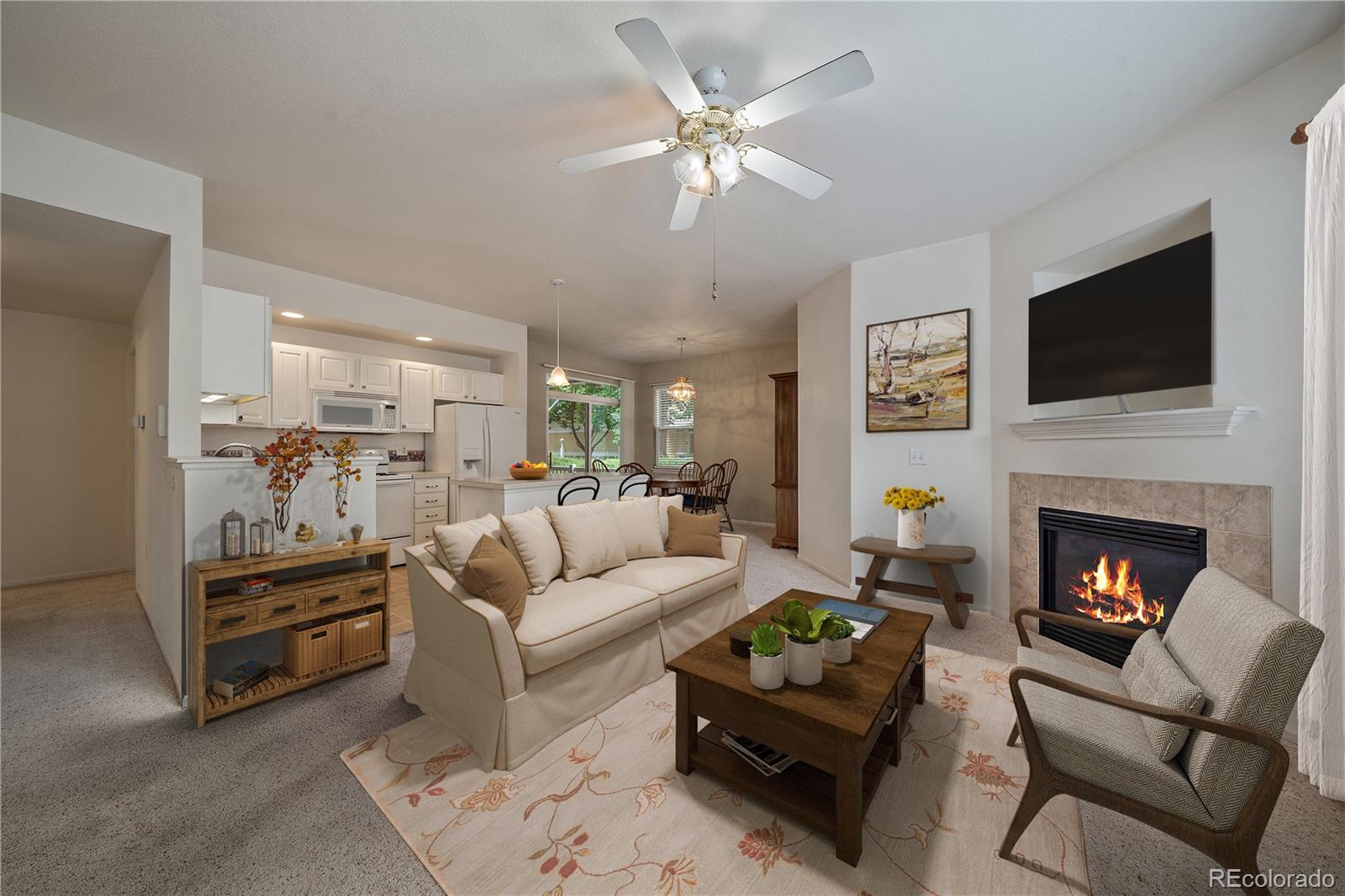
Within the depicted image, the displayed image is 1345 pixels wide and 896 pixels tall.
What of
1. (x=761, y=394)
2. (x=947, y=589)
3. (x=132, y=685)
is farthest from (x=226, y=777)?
(x=761, y=394)

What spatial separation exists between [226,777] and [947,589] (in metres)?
3.84

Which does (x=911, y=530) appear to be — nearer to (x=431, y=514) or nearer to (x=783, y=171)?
(x=783, y=171)

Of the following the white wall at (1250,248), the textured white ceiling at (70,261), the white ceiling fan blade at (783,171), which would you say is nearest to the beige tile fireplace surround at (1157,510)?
the white wall at (1250,248)

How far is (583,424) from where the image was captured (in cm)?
811

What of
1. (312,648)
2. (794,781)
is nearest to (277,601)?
(312,648)

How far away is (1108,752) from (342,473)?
3463 millimetres

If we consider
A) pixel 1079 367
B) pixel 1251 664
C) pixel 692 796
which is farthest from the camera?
pixel 1079 367

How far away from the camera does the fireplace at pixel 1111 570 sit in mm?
2557

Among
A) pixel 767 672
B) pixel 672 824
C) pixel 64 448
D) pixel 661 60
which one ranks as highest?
pixel 661 60

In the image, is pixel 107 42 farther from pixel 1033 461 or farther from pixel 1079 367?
pixel 1033 461

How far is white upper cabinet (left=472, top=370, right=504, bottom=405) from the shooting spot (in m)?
5.84

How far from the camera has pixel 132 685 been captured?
2.60m

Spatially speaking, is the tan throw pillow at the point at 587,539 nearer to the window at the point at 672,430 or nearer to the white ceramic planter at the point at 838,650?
the white ceramic planter at the point at 838,650

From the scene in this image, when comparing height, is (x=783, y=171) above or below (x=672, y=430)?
above
